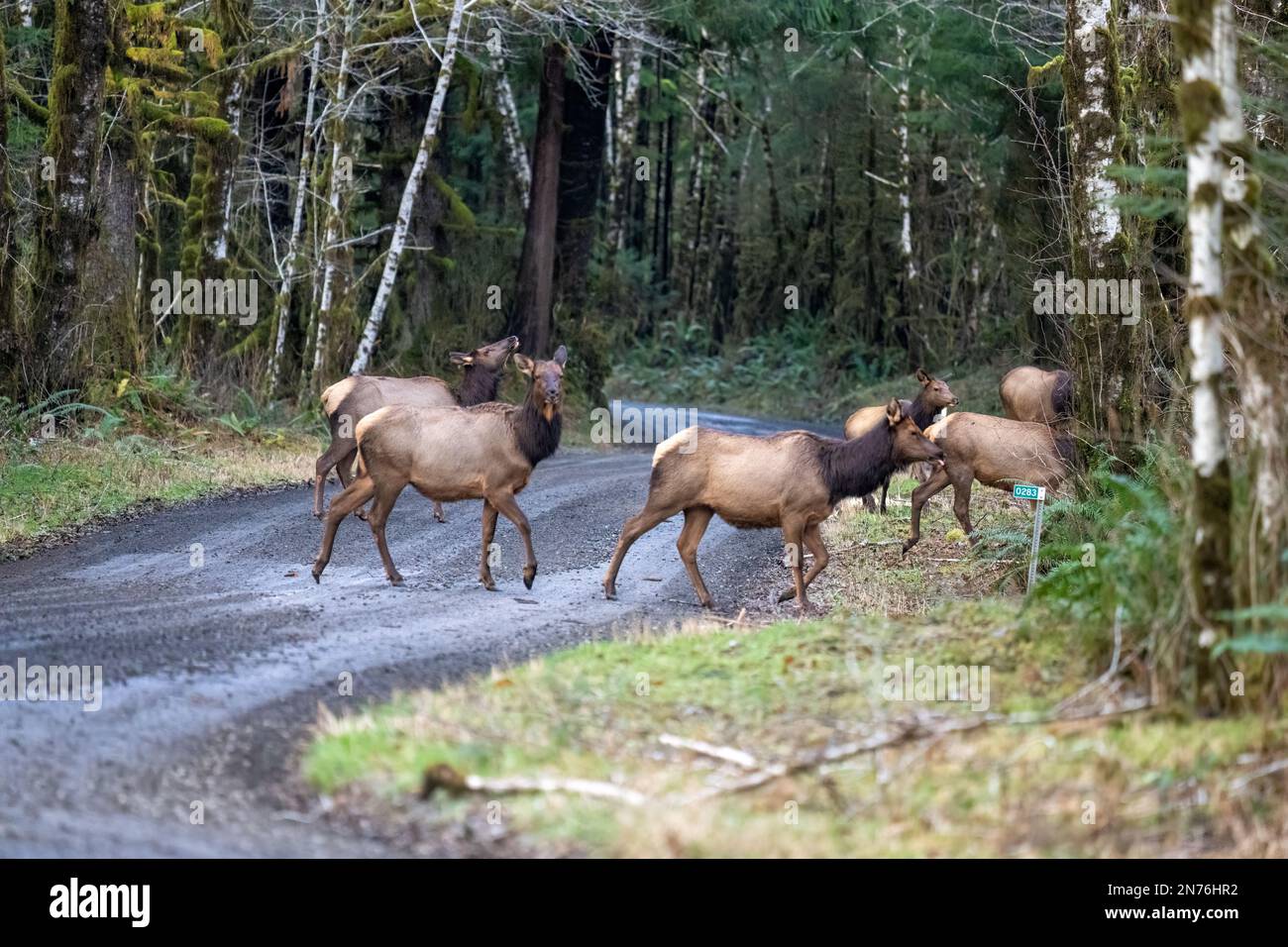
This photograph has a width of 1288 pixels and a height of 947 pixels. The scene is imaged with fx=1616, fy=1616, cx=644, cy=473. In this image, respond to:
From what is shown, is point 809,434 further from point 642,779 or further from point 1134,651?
point 642,779

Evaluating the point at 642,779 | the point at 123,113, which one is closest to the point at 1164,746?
the point at 642,779

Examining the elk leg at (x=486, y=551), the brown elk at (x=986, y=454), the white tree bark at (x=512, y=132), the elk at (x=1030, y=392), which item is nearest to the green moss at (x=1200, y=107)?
the elk leg at (x=486, y=551)

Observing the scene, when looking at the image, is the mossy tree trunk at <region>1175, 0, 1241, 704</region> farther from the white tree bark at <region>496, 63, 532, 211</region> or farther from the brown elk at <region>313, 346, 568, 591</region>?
the white tree bark at <region>496, 63, 532, 211</region>

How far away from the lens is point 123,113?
21.9 m

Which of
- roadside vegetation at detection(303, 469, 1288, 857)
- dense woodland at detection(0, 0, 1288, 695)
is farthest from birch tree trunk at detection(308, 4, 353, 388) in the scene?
roadside vegetation at detection(303, 469, 1288, 857)

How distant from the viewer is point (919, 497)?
16406 millimetres

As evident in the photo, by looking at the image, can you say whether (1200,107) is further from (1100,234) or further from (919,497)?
(919,497)

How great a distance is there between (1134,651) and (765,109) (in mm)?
37922

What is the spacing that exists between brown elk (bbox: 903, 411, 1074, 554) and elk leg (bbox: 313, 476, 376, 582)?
555 cm

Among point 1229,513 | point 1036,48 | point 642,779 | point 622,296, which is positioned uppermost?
point 1036,48

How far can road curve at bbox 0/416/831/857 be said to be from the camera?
22.5ft

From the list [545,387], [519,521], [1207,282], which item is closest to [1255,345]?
[1207,282]

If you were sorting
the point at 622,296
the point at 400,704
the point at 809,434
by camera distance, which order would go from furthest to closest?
the point at 622,296 → the point at 809,434 → the point at 400,704

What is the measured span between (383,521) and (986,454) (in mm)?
6204
